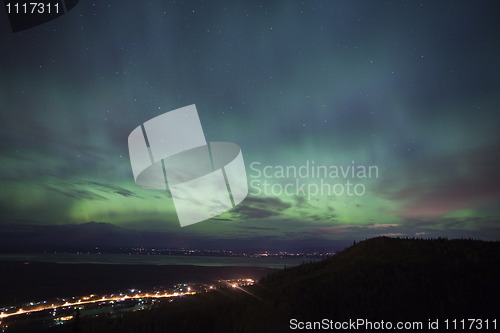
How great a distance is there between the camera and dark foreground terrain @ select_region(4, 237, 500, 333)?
970 cm

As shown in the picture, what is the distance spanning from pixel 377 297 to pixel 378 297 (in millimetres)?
45

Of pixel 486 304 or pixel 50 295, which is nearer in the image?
pixel 486 304

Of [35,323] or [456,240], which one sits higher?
[456,240]

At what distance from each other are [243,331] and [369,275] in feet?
23.8

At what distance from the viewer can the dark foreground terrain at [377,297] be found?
9695 millimetres

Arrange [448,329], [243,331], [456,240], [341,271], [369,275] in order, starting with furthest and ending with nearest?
[456,240] < [341,271] < [369,275] < [243,331] < [448,329]

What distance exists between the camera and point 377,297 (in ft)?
35.9

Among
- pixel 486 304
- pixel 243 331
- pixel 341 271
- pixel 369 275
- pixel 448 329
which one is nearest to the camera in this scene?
pixel 448 329

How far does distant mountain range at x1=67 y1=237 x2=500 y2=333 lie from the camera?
9679mm

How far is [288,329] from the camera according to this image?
32.3 ft

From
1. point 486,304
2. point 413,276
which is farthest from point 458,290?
point 413,276

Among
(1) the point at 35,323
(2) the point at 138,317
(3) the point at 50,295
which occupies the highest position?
(2) the point at 138,317

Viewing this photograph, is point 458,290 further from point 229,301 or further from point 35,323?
point 35,323

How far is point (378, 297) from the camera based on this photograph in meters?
10.9
